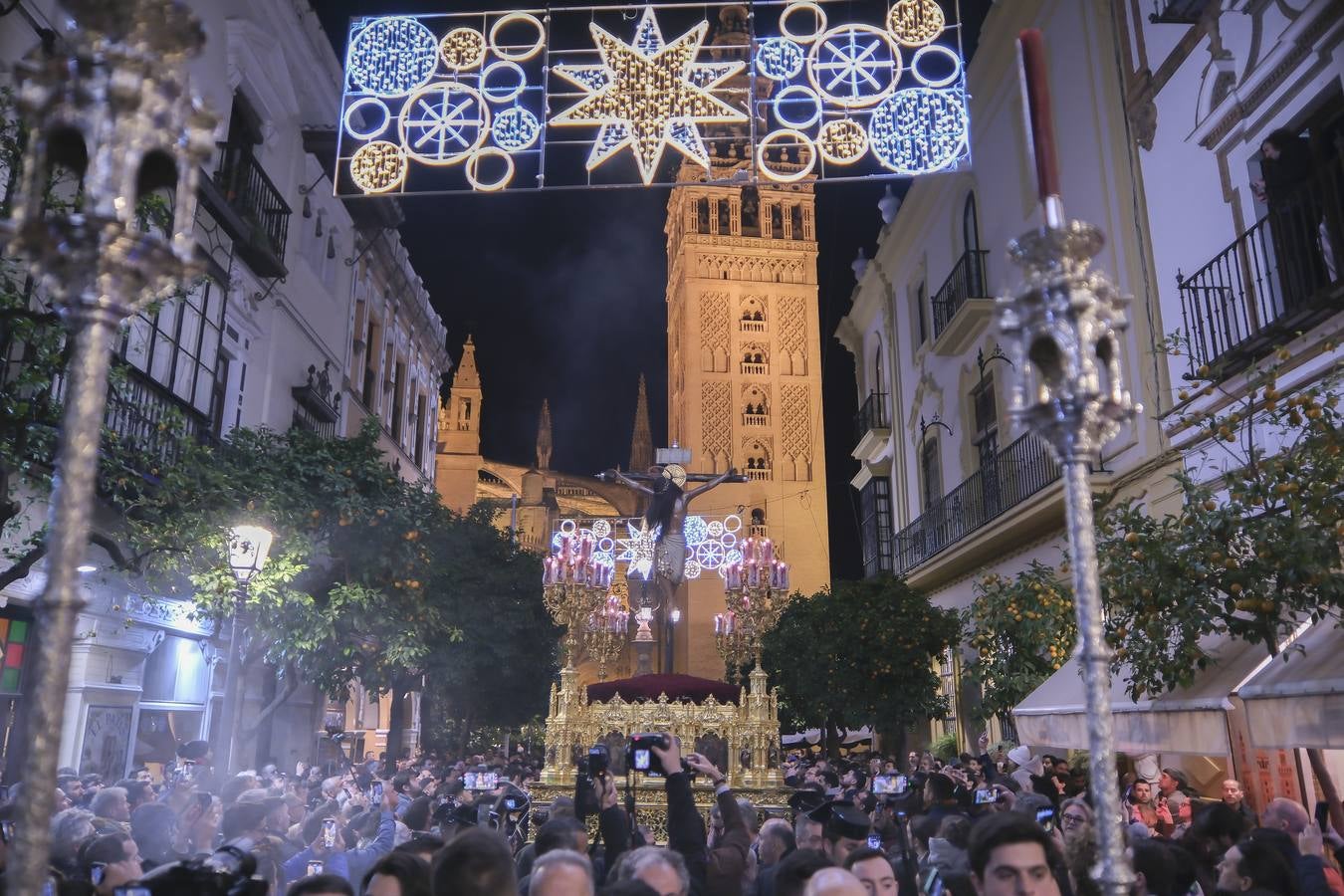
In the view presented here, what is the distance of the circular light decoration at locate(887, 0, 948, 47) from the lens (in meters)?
12.2

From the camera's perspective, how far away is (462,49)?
12.5 meters

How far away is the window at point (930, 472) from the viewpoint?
24812 millimetres

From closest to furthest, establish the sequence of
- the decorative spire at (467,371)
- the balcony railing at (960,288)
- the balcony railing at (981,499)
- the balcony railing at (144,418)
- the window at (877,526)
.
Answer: the balcony railing at (144,418) → the balcony railing at (981,499) → the balcony railing at (960,288) → the window at (877,526) → the decorative spire at (467,371)

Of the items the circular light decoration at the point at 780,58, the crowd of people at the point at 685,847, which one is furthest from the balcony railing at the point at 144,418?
the circular light decoration at the point at 780,58

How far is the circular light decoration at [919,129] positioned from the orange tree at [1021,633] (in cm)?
542

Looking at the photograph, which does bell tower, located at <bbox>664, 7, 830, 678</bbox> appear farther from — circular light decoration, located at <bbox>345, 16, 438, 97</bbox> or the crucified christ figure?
circular light decoration, located at <bbox>345, 16, 438, 97</bbox>

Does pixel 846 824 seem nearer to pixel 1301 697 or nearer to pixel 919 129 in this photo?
pixel 1301 697

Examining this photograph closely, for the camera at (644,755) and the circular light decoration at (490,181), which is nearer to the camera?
the camera at (644,755)

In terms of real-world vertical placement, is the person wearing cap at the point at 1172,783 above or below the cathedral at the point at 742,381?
below

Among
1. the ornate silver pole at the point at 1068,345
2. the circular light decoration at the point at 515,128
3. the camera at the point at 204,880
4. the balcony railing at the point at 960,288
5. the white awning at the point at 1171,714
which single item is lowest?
the camera at the point at 204,880

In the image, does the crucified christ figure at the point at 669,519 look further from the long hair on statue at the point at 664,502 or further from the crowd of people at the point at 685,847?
the crowd of people at the point at 685,847

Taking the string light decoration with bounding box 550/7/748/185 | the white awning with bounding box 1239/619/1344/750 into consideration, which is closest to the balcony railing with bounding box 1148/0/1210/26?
the string light decoration with bounding box 550/7/748/185

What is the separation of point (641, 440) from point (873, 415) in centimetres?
4967

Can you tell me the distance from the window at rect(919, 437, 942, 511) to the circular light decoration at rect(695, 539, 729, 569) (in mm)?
11695
